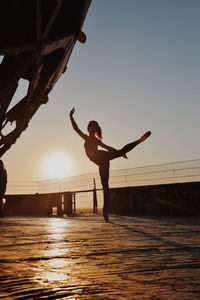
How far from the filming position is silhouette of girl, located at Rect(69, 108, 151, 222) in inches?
287

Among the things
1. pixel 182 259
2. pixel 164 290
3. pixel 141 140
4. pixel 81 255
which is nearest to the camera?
pixel 164 290

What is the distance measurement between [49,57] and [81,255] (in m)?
2.79

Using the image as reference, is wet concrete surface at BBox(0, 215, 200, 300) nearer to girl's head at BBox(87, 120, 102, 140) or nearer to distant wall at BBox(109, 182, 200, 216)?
girl's head at BBox(87, 120, 102, 140)

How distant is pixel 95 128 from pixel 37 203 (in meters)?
11.5

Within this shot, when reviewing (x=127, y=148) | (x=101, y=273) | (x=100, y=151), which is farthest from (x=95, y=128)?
(x=101, y=273)

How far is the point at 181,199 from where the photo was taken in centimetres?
1134

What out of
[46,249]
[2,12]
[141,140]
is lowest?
[46,249]

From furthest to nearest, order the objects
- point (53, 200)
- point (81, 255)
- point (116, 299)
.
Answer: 1. point (53, 200)
2. point (81, 255)
3. point (116, 299)

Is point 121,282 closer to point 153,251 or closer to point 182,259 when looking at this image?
point 182,259

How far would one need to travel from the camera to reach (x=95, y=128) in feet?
24.8

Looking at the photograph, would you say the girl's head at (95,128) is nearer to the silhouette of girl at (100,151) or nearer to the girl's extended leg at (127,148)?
the silhouette of girl at (100,151)

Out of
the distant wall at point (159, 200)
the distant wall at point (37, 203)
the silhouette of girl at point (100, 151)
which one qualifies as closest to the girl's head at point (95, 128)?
the silhouette of girl at point (100, 151)

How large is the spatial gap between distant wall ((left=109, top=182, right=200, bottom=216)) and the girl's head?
4737mm

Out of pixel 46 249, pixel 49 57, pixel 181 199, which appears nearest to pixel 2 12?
pixel 49 57
